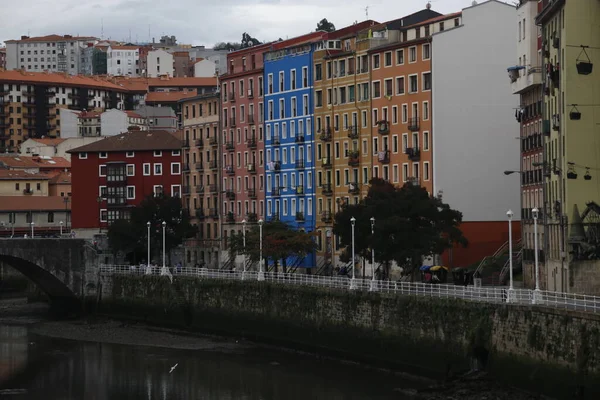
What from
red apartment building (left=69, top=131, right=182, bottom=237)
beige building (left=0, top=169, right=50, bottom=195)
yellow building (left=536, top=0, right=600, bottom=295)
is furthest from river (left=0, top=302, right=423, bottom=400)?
beige building (left=0, top=169, right=50, bottom=195)

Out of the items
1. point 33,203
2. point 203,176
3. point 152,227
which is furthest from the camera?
point 33,203

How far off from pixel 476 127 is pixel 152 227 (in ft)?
111

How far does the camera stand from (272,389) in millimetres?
70625

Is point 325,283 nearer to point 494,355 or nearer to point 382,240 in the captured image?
point 382,240

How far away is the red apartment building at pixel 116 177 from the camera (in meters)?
143

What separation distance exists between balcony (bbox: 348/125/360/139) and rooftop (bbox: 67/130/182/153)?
99.2ft

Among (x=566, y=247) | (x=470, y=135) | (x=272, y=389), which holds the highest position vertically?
(x=470, y=135)

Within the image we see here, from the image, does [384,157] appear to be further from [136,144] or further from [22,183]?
[22,183]

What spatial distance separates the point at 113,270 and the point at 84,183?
34.0 meters

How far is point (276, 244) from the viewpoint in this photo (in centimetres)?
10862

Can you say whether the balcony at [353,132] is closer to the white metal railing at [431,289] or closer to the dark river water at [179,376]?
the white metal railing at [431,289]

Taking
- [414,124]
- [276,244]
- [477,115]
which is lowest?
[276,244]

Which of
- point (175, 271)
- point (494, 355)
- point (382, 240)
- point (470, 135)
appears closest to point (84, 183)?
point (175, 271)

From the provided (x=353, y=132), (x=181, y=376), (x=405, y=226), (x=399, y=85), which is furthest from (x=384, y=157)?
(x=181, y=376)
